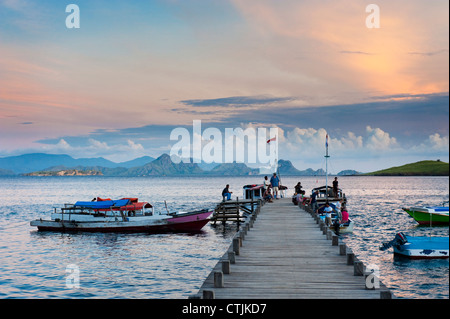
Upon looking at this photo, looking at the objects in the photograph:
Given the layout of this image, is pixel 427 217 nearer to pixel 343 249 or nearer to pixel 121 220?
pixel 121 220

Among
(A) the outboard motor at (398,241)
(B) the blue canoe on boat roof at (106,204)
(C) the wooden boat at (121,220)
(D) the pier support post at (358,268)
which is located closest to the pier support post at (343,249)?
(D) the pier support post at (358,268)

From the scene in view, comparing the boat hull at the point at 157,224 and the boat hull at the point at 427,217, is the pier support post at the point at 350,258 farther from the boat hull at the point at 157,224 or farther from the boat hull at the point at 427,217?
the boat hull at the point at 427,217

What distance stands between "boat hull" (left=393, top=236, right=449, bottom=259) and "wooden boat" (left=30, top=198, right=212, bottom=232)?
76.6 feet

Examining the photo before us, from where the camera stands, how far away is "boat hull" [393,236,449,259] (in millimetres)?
32938

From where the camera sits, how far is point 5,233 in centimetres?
5366

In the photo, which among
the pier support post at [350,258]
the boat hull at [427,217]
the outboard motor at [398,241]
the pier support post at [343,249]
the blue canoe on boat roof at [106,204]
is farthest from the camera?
the boat hull at [427,217]

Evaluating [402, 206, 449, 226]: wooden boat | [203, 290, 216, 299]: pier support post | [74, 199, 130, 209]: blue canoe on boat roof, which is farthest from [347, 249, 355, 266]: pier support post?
[402, 206, 449, 226]: wooden boat

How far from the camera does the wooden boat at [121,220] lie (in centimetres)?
4981

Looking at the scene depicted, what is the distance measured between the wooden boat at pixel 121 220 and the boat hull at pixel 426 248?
A: 23.3 m

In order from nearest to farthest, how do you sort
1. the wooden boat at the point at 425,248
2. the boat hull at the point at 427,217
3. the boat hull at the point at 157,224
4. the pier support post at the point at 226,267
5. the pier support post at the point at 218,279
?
1. the pier support post at the point at 218,279
2. the pier support post at the point at 226,267
3. the wooden boat at the point at 425,248
4. the boat hull at the point at 157,224
5. the boat hull at the point at 427,217

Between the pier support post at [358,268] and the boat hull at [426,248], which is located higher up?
the pier support post at [358,268]
